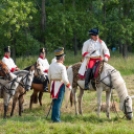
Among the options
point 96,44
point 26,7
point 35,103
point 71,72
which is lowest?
point 35,103

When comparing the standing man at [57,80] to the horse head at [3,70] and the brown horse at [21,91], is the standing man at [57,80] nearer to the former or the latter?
the horse head at [3,70]

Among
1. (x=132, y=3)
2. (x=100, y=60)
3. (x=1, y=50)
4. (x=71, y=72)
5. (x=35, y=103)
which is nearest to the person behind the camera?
(x=100, y=60)

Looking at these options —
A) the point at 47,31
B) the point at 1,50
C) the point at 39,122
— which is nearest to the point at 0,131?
the point at 39,122

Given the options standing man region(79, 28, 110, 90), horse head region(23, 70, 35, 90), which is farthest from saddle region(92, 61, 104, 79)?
horse head region(23, 70, 35, 90)

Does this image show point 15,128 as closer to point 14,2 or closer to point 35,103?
point 35,103

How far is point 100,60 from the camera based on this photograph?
12914mm

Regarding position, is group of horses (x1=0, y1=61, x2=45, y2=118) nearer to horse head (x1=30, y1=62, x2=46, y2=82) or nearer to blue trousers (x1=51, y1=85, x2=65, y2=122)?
horse head (x1=30, y1=62, x2=46, y2=82)

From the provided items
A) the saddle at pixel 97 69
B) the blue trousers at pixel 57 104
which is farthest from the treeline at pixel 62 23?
the blue trousers at pixel 57 104


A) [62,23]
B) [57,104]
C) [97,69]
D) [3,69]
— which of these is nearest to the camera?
[57,104]

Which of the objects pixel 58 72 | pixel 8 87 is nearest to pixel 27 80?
pixel 8 87

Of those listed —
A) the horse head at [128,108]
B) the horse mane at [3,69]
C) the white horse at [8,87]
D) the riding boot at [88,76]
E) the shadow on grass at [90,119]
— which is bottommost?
the shadow on grass at [90,119]

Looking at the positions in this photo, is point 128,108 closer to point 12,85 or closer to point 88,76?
point 88,76

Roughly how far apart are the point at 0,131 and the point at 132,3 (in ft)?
88.5

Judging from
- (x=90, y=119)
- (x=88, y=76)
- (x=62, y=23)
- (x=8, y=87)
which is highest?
(x=62, y=23)
